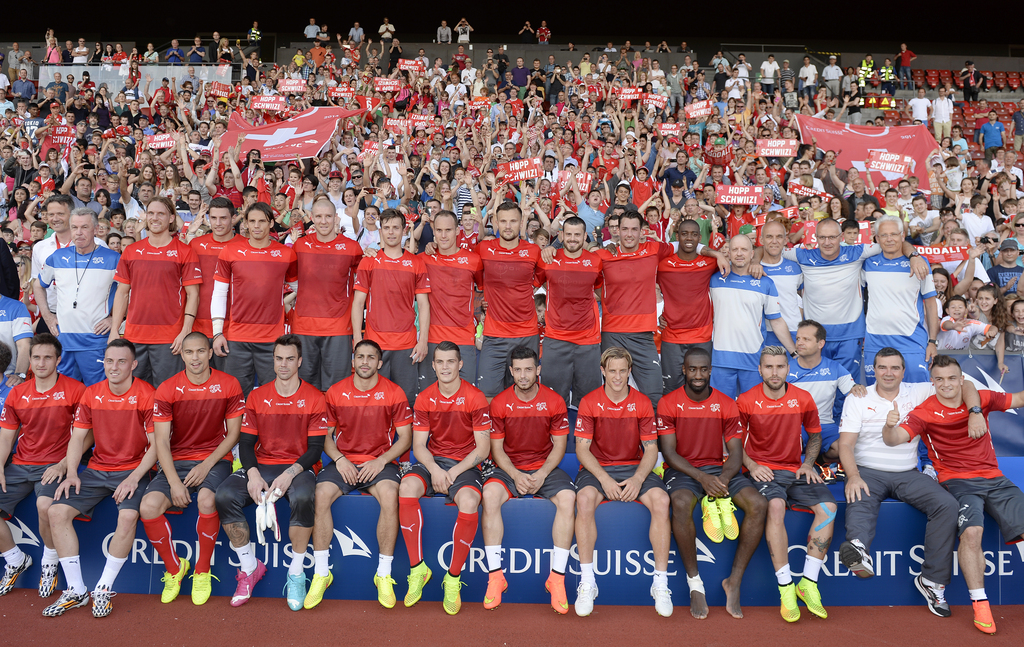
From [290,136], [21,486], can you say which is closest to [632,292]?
[21,486]

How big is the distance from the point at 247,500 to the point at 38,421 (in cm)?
181

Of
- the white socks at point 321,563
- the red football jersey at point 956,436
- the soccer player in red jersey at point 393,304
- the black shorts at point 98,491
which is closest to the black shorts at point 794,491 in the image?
the red football jersey at point 956,436

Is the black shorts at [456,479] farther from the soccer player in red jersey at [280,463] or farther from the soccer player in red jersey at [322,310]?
the soccer player in red jersey at [322,310]

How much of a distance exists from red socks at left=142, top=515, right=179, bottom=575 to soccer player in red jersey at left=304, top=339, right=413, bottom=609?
97cm

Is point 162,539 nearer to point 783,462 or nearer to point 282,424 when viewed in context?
point 282,424

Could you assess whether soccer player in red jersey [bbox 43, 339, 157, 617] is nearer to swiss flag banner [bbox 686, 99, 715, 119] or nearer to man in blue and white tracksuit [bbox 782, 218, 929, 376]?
man in blue and white tracksuit [bbox 782, 218, 929, 376]

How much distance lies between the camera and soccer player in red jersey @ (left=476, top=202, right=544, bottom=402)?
6355mm

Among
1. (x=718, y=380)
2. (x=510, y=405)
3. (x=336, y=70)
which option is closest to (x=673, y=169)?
(x=718, y=380)

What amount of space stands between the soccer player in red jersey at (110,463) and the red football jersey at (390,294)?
1843 mm

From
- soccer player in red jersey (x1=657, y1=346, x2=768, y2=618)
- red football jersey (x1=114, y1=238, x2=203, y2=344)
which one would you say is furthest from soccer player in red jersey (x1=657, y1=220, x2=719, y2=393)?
red football jersey (x1=114, y1=238, x2=203, y2=344)

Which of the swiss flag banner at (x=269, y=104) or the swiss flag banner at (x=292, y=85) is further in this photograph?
the swiss flag banner at (x=292, y=85)

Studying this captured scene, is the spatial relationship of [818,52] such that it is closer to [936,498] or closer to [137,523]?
[936,498]

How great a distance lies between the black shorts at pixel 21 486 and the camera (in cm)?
514

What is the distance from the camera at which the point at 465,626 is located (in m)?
4.66
